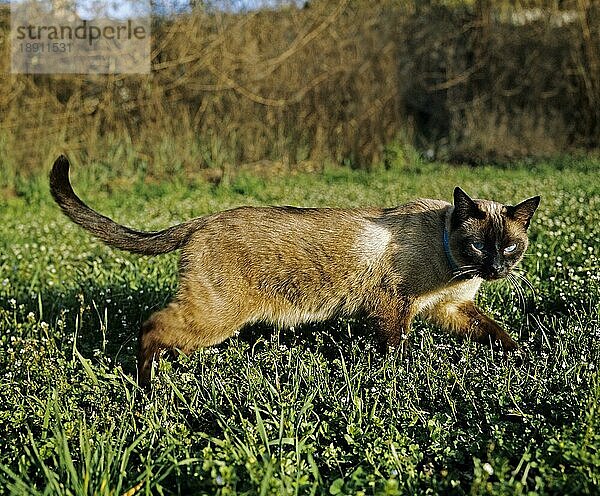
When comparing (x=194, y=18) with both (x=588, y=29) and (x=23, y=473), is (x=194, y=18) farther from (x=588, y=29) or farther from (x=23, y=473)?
(x=23, y=473)

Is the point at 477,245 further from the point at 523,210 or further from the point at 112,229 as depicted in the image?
the point at 112,229

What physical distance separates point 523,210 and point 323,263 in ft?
3.57

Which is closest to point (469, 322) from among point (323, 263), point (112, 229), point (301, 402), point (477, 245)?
point (477, 245)

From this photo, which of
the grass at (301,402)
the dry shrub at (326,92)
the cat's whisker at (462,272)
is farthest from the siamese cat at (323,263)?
the dry shrub at (326,92)

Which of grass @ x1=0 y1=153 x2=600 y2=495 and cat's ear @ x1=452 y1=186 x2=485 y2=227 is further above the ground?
cat's ear @ x1=452 y1=186 x2=485 y2=227

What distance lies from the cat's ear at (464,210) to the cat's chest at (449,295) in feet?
1.12

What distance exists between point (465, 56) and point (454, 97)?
2.64ft

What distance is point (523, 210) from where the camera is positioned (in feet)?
11.6

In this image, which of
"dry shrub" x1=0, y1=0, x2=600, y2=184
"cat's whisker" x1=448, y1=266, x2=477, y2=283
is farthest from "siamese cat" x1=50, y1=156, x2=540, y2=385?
"dry shrub" x1=0, y1=0, x2=600, y2=184

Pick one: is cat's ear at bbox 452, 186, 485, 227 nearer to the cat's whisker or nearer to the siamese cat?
the siamese cat

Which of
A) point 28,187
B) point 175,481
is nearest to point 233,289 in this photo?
point 175,481

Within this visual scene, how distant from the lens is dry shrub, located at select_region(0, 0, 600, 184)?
984 cm

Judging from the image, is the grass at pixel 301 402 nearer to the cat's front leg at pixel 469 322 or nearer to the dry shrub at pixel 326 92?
the cat's front leg at pixel 469 322

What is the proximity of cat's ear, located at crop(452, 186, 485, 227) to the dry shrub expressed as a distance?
699 centimetres
